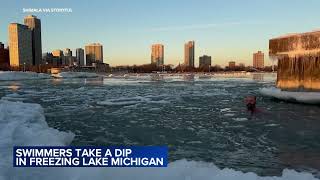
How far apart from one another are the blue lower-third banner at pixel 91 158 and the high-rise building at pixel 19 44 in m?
176

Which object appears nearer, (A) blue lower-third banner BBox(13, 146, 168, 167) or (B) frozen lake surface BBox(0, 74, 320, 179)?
(A) blue lower-third banner BBox(13, 146, 168, 167)

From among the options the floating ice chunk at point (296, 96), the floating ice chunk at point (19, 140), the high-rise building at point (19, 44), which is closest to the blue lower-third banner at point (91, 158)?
the floating ice chunk at point (19, 140)

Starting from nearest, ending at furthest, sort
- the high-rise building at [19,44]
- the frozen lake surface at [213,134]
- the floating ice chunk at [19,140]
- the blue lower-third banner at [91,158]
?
the floating ice chunk at [19,140] < the blue lower-third banner at [91,158] < the frozen lake surface at [213,134] < the high-rise building at [19,44]

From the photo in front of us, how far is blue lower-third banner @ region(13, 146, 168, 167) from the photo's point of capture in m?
5.96

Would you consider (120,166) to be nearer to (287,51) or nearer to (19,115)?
(19,115)

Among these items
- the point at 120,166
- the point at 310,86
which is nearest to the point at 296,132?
the point at 120,166

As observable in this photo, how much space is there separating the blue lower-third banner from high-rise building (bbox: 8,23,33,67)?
176346 mm

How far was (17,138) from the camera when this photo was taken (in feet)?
29.3

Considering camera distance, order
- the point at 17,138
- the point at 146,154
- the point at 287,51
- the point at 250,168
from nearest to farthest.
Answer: the point at 146,154
the point at 250,168
the point at 17,138
the point at 287,51

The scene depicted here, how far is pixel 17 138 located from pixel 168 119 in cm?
744

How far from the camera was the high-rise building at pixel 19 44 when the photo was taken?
172 meters

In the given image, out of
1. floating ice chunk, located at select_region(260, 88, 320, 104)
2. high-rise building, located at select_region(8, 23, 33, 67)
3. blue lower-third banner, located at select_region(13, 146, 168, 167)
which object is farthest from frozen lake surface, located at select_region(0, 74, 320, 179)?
high-rise building, located at select_region(8, 23, 33, 67)

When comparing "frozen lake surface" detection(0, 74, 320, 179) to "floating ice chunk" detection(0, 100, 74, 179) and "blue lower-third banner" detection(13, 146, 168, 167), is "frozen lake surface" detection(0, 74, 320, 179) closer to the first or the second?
"blue lower-third banner" detection(13, 146, 168, 167)

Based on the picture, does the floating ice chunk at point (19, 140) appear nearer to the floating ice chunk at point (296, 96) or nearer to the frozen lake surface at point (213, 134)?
the frozen lake surface at point (213, 134)
